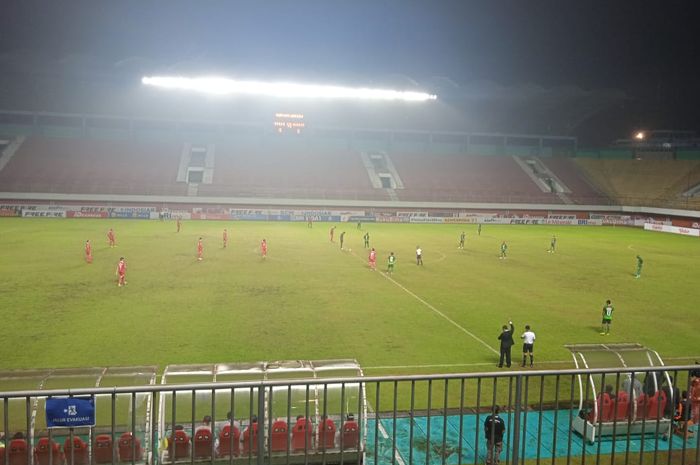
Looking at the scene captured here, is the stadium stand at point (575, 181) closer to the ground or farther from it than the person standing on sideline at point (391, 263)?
farther from it

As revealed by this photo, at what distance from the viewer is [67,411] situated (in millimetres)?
5133

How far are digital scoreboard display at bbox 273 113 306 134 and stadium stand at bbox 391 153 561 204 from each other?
14651 mm

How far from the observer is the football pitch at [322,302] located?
1642 centimetres

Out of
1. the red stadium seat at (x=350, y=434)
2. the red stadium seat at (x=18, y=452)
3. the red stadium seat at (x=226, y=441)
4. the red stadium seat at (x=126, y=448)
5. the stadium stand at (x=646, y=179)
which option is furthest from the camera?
the stadium stand at (x=646, y=179)

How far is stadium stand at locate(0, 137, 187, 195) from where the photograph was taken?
62.8 metres

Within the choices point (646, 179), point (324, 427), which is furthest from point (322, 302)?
point (646, 179)

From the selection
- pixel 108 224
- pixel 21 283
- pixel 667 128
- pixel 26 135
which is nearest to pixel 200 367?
pixel 21 283

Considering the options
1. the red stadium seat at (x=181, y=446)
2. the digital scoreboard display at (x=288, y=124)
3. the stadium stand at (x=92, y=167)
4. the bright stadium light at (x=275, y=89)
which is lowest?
the red stadium seat at (x=181, y=446)

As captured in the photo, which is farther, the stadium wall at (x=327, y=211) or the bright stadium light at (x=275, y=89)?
the bright stadium light at (x=275, y=89)

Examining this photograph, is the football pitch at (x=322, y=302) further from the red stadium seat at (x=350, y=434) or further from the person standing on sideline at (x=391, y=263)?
the red stadium seat at (x=350, y=434)

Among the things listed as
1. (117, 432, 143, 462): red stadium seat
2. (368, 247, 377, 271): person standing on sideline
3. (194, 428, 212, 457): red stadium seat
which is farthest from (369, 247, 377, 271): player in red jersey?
(117, 432, 143, 462): red stadium seat

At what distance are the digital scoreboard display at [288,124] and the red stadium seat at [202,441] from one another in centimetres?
7023

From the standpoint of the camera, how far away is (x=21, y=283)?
25.1 metres

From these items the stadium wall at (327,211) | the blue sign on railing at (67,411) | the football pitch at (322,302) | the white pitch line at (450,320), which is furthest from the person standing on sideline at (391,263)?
the stadium wall at (327,211)
